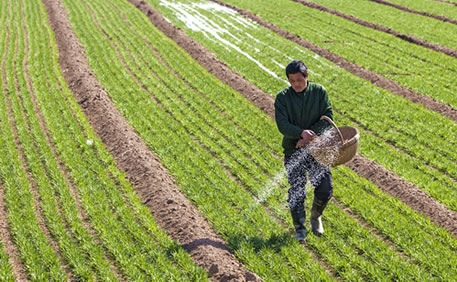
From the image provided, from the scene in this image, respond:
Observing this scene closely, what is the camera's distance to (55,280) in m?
5.49

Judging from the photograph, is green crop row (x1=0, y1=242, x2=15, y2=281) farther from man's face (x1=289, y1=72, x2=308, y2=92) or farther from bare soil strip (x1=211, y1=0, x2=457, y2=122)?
bare soil strip (x1=211, y1=0, x2=457, y2=122)

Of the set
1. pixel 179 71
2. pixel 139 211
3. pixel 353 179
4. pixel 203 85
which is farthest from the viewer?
pixel 179 71

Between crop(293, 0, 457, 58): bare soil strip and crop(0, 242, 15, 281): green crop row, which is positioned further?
crop(293, 0, 457, 58): bare soil strip

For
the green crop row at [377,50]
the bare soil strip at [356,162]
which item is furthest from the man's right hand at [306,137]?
the green crop row at [377,50]

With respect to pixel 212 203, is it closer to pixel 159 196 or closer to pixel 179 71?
pixel 159 196

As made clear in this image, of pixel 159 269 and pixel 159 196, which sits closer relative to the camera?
pixel 159 269

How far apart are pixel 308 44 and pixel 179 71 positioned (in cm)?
696

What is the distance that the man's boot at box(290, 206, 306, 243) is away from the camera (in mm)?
Answer: 5914

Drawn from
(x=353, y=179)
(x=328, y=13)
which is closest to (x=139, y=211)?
(x=353, y=179)

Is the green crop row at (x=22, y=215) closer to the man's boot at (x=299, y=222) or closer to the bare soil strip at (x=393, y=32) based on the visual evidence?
the man's boot at (x=299, y=222)

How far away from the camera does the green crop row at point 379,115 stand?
8.66 m

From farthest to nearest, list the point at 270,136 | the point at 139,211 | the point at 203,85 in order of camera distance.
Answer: the point at 203,85
the point at 270,136
the point at 139,211

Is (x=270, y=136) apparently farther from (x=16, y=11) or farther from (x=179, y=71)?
(x=16, y=11)

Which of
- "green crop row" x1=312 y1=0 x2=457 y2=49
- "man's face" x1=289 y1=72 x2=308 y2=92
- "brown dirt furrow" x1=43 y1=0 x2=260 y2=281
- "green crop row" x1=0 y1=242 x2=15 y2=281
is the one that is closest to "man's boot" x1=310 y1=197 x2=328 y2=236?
"brown dirt furrow" x1=43 y1=0 x2=260 y2=281
